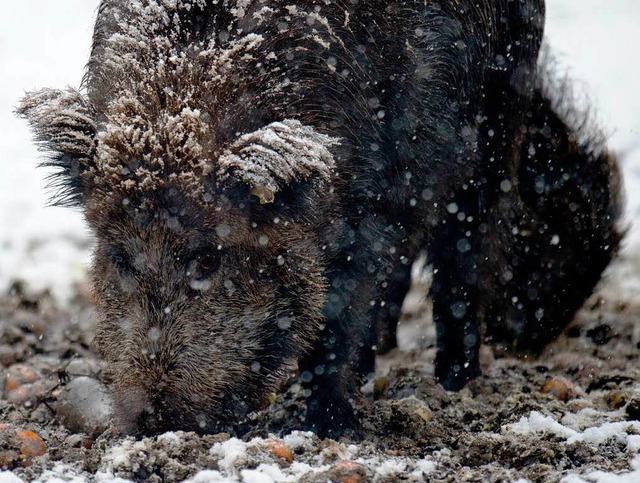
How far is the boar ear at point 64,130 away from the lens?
4.14 meters

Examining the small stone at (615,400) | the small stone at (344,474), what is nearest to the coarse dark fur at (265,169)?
the small stone at (344,474)

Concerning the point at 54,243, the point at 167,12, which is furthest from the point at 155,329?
the point at 54,243

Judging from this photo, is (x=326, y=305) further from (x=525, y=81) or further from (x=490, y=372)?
(x=525, y=81)

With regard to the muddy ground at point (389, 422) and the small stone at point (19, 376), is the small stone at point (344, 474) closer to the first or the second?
the muddy ground at point (389, 422)

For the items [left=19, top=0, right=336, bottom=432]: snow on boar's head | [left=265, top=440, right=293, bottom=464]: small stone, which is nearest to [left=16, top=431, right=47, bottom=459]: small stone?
[left=19, top=0, right=336, bottom=432]: snow on boar's head

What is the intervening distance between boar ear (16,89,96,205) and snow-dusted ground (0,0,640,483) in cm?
83

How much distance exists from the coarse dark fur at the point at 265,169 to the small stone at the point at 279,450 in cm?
49

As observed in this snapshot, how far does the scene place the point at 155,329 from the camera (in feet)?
12.9

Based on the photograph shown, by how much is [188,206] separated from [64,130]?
72 centimetres

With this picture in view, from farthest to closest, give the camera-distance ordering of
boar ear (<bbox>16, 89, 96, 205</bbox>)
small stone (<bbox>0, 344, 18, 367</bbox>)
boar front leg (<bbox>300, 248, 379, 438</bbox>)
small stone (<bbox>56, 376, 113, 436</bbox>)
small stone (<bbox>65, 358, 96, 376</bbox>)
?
small stone (<bbox>0, 344, 18, 367</bbox>), small stone (<bbox>65, 358, 96, 376</bbox>), boar front leg (<bbox>300, 248, 379, 438</bbox>), small stone (<bbox>56, 376, 113, 436</bbox>), boar ear (<bbox>16, 89, 96, 205</bbox>)

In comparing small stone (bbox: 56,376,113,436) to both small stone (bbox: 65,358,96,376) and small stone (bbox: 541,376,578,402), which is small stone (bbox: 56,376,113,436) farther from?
small stone (bbox: 541,376,578,402)

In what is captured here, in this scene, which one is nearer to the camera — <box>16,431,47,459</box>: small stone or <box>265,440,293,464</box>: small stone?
<box>265,440,293,464</box>: small stone

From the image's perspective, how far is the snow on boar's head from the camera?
389 cm

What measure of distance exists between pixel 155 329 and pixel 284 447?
0.82m
